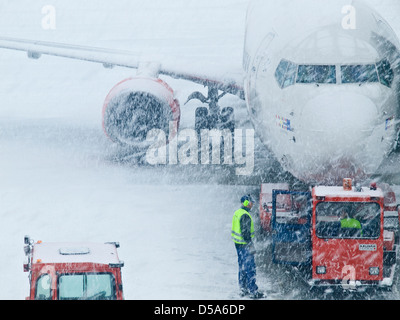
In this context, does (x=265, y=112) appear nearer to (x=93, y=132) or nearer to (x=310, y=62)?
(x=310, y=62)

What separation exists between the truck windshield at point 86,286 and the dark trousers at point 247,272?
2.53 meters

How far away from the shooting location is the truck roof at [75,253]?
28.9 ft

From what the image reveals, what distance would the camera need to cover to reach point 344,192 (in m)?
10.9

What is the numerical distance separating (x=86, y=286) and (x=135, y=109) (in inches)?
383

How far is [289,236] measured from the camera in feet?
38.3

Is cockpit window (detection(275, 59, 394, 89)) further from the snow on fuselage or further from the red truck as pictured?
the red truck

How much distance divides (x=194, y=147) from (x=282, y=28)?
20.8 feet

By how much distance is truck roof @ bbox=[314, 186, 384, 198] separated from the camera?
1080 cm

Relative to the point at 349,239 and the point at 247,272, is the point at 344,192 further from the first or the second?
the point at 247,272

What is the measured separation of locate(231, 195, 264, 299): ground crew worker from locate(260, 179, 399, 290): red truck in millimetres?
581

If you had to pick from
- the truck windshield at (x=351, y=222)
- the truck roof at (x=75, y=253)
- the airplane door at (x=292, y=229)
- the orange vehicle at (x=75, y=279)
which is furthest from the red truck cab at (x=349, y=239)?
the orange vehicle at (x=75, y=279)

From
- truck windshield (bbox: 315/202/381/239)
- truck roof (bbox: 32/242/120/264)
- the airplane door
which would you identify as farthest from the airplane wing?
truck roof (bbox: 32/242/120/264)
